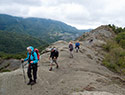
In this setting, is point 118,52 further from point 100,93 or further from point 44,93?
point 44,93

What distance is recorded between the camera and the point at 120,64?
852 inches

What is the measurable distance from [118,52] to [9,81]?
23200 mm

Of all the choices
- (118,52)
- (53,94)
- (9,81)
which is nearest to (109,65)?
(118,52)

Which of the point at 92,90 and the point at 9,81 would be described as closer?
the point at 92,90

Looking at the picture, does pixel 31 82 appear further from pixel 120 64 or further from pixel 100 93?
pixel 120 64

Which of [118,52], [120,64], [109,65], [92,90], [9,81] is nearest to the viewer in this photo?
[92,90]

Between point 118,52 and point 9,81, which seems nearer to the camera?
point 9,81

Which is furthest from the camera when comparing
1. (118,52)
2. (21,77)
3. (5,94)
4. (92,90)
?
(118,52)

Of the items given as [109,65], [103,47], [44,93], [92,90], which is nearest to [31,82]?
[44,93]

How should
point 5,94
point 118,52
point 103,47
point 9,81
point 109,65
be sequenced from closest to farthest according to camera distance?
point 5,94 < point 9,81 < point 109,65 < point 118,52 < point 103,47

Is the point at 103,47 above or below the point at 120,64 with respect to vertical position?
above

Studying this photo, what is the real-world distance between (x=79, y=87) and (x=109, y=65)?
1156 centimetres

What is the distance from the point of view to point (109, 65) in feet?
59.8

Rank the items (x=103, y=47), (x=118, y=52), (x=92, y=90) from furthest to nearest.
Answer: (x=103, y=47), (x=118, y=52), (x=92, y=90)
